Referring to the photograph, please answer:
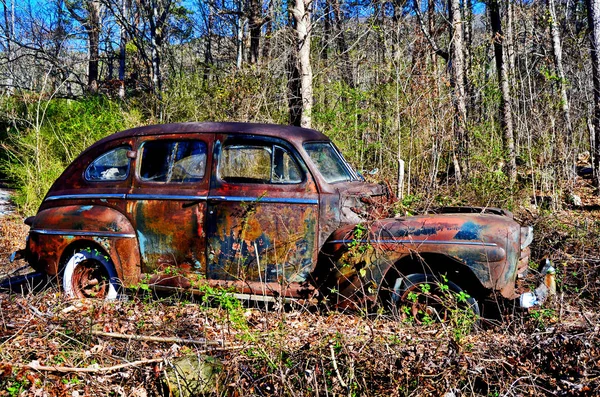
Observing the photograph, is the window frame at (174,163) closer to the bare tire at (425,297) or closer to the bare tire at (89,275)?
the bare tire at (89,275)

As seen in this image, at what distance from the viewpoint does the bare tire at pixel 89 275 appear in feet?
17.9

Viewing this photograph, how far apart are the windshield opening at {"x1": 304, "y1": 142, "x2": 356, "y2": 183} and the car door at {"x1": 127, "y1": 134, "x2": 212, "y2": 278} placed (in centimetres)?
105

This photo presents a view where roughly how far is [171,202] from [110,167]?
99 centimetres

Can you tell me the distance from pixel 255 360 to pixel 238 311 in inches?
28.2

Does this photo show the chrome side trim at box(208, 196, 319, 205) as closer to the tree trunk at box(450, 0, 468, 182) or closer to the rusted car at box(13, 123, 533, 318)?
the rusted car at box(13, 123, 533, 318)

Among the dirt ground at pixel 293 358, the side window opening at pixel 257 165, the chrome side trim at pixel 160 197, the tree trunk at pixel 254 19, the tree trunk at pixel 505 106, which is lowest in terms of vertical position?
the dirt ground at pixel 293 358

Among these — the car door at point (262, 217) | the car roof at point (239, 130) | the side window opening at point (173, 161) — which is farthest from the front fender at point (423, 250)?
the side window opening at point (173, 161)

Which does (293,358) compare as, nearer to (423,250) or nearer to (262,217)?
(423,250)

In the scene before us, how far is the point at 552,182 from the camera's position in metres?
10.1

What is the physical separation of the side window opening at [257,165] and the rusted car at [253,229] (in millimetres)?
13

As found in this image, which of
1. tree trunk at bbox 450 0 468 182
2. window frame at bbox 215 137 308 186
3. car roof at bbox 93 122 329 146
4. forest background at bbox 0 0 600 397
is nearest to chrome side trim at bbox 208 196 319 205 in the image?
window frame at bbox 215 137 308 186

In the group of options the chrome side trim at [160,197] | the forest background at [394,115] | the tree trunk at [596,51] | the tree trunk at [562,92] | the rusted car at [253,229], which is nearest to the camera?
the rusted car at [253,229]

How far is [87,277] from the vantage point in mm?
5727

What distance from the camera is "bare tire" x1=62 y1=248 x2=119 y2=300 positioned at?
5.47 m
